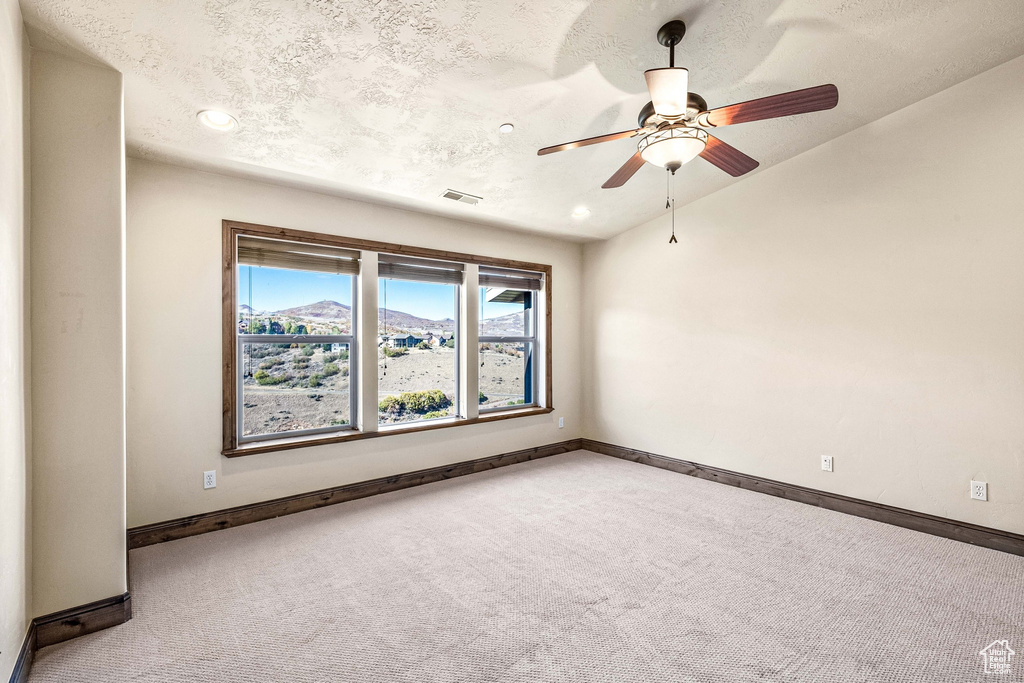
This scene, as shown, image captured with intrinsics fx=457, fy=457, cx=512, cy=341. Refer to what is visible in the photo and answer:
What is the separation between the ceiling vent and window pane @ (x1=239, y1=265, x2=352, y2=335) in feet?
3.59

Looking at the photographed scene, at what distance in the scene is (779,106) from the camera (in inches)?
76.5

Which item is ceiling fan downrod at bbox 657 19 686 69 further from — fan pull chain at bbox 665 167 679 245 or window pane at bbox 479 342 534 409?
window pane at bbox 479 342 534 409

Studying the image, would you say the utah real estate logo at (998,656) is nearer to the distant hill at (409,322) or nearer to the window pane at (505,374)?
the window pane at (505,374)

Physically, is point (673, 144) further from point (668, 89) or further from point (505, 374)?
point (505, 374)

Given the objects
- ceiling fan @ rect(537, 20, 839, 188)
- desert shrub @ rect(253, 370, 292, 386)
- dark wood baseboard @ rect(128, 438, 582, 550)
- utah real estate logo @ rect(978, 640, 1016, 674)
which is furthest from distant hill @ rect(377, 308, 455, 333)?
utah real estate logo @ rect(978, 640, 1016, 674)

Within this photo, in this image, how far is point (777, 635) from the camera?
2018 millimetres

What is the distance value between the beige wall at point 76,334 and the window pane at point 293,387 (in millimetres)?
1314

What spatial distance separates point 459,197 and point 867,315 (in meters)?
3.29

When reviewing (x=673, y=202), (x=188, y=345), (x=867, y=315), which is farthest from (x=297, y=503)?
(x=867, y=315)

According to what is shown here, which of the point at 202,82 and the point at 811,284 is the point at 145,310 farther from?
the point at 811,284

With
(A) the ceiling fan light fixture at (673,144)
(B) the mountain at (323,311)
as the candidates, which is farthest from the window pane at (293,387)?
(A) the ceiling fan light fixture at (673,144)

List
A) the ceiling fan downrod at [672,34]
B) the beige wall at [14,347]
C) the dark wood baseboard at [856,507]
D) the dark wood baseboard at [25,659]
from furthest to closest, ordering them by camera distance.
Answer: the dark wood baseboard at [856,507], the ceiling fan downrod at [672,34], the dark wood baseboard at [25,659], the beige wall at [14,347]

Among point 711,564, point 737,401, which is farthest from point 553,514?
point 737,401

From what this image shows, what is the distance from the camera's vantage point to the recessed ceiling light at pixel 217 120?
2.51 meters
